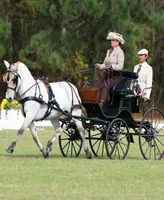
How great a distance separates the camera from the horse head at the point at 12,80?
15547 mm

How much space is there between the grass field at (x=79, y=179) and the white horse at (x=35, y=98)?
2.09 ft

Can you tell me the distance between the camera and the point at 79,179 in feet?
40.6

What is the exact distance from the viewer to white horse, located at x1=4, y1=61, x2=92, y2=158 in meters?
15.6

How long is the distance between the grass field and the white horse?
64 centimetres

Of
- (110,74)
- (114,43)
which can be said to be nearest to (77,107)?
(110,74)

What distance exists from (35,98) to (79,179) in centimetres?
361

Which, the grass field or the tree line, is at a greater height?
the tree line

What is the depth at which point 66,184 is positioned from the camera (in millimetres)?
11836

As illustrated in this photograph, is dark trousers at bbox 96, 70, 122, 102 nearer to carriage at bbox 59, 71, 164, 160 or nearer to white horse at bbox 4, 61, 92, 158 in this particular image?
carriage at bbox 59, 71, 164, 160

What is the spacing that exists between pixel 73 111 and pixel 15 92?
1.25 metres

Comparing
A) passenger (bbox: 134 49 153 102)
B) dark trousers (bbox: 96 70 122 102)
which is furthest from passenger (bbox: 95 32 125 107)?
passenger (bbox: 134 49 153 102)

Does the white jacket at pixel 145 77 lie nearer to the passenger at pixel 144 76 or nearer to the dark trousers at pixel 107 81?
the passenger at pixel 144 76

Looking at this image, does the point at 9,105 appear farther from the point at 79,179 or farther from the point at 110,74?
the point at 79,179

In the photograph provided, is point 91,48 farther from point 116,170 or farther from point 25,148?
point 116,170
